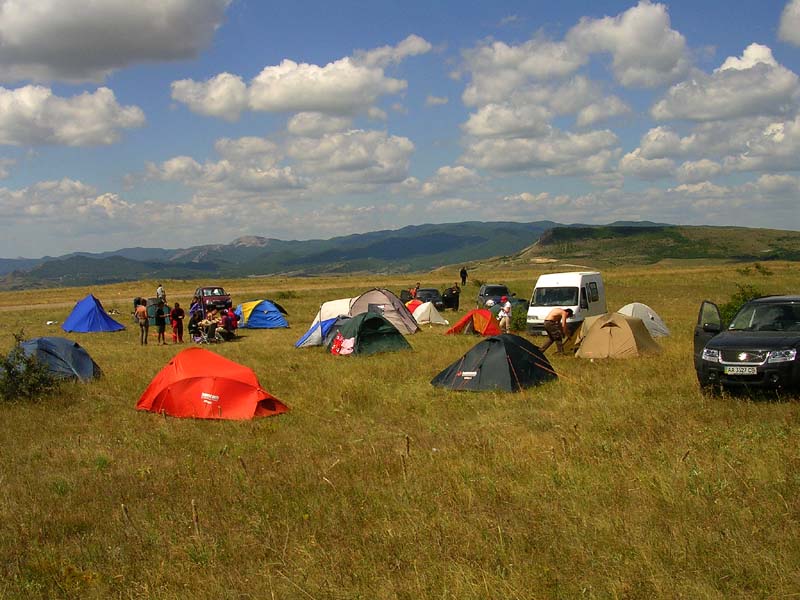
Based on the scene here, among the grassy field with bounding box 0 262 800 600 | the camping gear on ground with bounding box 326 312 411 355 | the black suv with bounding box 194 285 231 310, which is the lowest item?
the grassy field with bounding box 0 262 800 600

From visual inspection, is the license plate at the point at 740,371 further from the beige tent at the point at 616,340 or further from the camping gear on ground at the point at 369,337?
the camping gear on ground at the point at 369,337

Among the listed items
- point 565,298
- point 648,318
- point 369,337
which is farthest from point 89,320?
point 648,318

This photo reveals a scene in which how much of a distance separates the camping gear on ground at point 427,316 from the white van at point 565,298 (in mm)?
6273

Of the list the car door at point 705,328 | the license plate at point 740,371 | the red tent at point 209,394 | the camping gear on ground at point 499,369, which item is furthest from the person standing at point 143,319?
the license plate at point 740,371

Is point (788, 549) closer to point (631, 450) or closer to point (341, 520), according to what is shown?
point (631, 450)

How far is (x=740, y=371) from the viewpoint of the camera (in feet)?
34.4

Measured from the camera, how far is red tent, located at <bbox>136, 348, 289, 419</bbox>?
11734 millimetres

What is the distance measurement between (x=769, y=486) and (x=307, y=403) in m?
8.23

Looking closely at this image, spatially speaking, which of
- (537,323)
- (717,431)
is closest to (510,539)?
(717,431)

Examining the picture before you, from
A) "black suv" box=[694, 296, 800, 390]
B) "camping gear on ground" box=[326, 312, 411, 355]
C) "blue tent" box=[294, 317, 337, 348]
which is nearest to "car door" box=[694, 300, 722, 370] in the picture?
"black suv" box=[694, 296, 800, 390]

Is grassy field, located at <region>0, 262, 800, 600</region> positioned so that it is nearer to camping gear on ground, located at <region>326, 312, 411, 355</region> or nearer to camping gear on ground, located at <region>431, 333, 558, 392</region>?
camping gear on ground, located at <region>431, 333, 558, 392</region>

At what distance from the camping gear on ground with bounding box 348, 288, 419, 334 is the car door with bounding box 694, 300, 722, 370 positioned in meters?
12.8

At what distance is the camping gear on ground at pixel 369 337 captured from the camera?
19250 mm

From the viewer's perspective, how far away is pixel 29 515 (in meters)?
7.07
